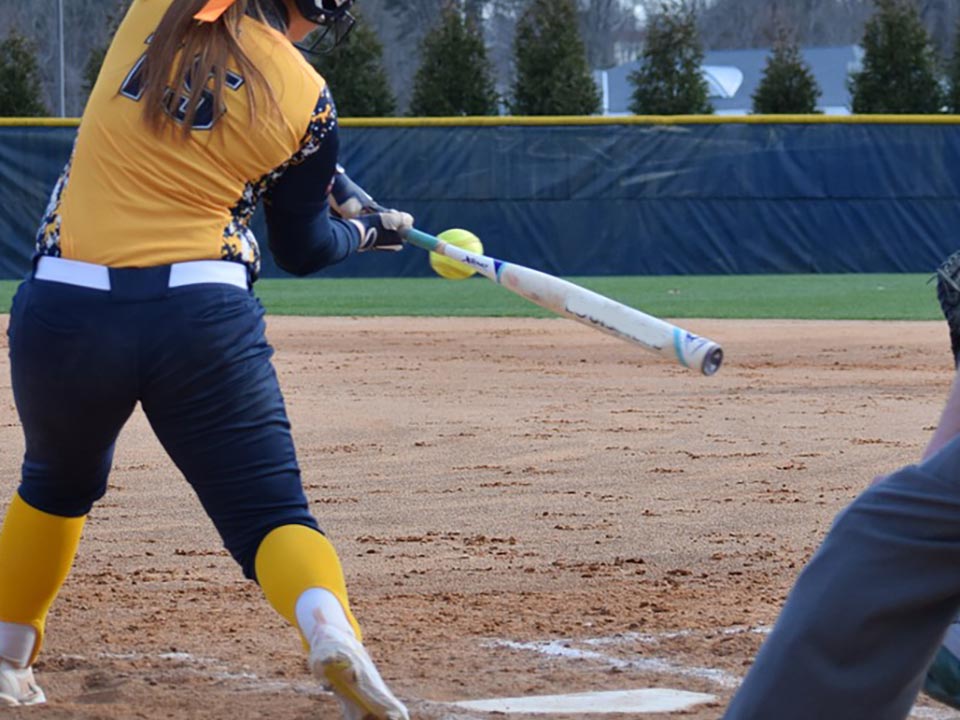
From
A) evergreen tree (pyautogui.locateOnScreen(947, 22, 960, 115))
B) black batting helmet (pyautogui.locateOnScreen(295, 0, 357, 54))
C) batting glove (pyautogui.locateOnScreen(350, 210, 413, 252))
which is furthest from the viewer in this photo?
evergreen tree (pyautogui.locateOnScreen(947, 22, 960, 115))

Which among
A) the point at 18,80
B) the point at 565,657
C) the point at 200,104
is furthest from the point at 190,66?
the point at 18,80

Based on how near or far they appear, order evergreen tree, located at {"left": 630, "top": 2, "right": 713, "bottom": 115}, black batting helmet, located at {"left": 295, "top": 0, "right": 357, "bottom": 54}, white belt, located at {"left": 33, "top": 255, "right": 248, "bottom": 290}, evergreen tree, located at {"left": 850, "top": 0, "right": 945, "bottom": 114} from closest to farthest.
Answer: white belt, located at {"left": 33, "top": 255, "right": 248, "bottom": 290} < black batting helmet, located at {"left": 295, "top": 0, "right": 357, "bottom": 54} < evergreen tree, located at {"left": 850, "top": 0, "right": 945, "bottom": 114} < evergreen tree, located at {"left": 630, "top": 2, "right": 713, "bottom": 115}

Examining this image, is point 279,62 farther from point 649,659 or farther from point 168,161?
point 649,659

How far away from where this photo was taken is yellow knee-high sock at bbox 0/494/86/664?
3.12m

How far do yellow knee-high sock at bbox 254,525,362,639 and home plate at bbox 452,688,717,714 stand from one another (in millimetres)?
519

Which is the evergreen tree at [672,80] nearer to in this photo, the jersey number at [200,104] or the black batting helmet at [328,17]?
the black batting helmet at [328,17]

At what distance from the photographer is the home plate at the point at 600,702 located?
3.17 meters

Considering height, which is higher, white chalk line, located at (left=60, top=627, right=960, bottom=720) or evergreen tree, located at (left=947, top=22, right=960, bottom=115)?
evergreen tree, located at (left=947, top=22, right=960, bottom=115)

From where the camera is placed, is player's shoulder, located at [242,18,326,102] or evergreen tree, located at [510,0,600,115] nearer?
player's shoulder, located at [242,18,326,102]

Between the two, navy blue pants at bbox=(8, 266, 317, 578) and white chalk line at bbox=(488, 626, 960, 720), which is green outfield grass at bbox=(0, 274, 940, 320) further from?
navy blue pants at bbox=(8, 266, 317, 578)

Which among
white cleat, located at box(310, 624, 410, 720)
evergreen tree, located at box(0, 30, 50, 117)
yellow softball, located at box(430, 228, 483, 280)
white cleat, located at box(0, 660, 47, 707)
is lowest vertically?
white cleat, located at box(0, 660, 47, 707)

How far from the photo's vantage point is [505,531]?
514 cm

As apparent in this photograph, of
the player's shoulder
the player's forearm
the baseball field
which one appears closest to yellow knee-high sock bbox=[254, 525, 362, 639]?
the baseball field

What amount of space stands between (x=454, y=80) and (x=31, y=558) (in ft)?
72.7
